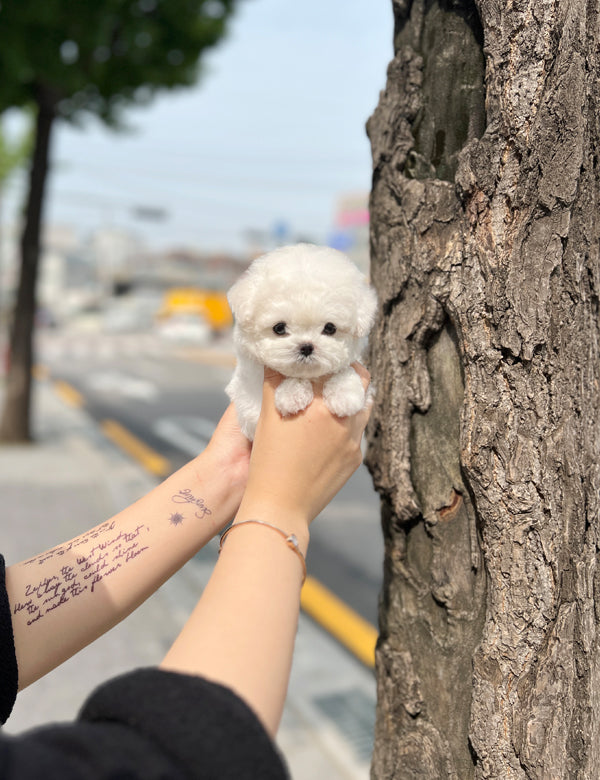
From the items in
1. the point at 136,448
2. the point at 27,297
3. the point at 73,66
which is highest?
the point at 73,66

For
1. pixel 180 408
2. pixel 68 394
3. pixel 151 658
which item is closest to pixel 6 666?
pixel 151 658

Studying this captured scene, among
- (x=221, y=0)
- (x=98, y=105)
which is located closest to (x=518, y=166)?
(x=221, y=0)

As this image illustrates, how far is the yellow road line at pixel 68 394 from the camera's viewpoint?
12905 mm

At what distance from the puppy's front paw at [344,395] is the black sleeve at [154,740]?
504 mm

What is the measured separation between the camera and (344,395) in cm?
114

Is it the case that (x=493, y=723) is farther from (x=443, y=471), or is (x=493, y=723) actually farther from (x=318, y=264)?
(x=318, y=264)

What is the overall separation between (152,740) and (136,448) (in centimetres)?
847

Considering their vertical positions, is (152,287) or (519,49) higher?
(519,49)

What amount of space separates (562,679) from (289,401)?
0.72 m

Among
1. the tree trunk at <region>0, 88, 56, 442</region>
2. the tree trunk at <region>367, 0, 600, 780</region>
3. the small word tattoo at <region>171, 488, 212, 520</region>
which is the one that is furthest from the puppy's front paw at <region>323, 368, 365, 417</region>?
the tree trunk at <region>0, 88, 56, 442</region>

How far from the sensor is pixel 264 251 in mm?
1301

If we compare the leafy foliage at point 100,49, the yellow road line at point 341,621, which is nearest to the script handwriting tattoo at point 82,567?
the yellow road line at point 341,621

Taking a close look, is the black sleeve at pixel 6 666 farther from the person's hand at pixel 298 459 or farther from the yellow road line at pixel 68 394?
the yellow road line at pixel 68 394

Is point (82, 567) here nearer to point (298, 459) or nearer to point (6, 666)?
point (6, 666)
